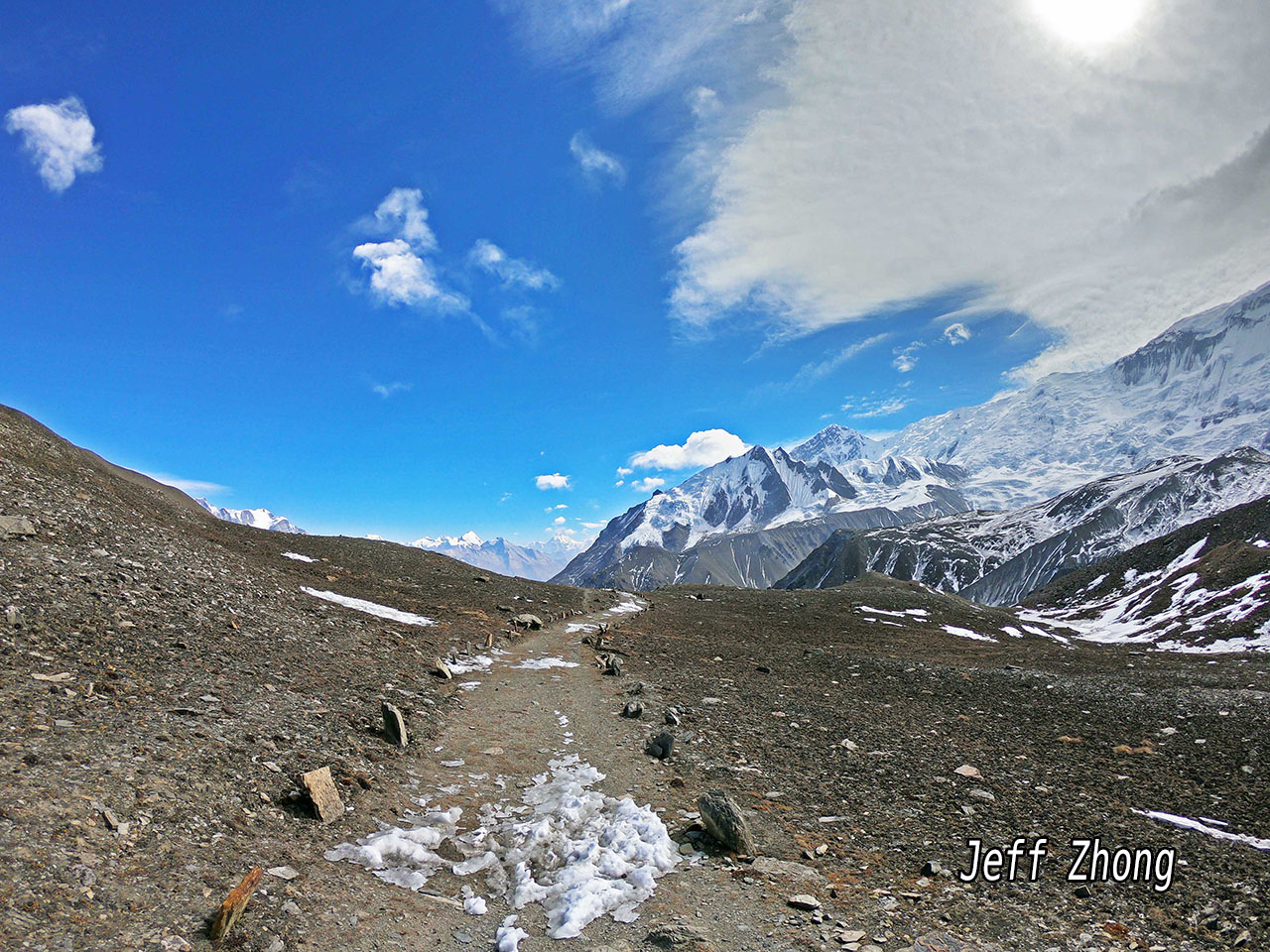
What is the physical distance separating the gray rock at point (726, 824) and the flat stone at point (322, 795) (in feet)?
19.4

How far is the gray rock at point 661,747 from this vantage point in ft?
42.0

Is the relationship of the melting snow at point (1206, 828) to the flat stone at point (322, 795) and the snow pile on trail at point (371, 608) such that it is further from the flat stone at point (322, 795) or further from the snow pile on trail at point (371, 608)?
the snow pile on trail at point (371, 608)

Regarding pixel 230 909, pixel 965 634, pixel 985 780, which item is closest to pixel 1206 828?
pixel 985 780

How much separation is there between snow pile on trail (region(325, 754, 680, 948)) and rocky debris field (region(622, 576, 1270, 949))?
69.5 inches

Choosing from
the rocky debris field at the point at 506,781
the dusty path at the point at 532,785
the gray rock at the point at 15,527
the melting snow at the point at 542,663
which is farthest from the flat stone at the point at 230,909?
the melting snow at the point at 542,663

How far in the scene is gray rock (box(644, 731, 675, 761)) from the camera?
42.0ft

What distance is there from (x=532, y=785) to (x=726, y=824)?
4195mm

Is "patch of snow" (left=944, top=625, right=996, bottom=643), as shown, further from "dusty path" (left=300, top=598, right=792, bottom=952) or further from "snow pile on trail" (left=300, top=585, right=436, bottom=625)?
"snow pile on trail" (left=300, top=585, right=436, bottom=625)

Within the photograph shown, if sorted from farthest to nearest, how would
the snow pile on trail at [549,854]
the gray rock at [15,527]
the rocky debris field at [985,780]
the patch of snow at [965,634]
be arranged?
1. the patch of snow at [965,634]
2. the gray rock at [15,527]
3. the snow pile on trail at [549,854]
4. the rocky debris field at [985,780]

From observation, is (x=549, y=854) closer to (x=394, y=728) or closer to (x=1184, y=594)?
(x=394, y=728)

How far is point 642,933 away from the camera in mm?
6719

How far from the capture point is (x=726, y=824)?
28.8ft

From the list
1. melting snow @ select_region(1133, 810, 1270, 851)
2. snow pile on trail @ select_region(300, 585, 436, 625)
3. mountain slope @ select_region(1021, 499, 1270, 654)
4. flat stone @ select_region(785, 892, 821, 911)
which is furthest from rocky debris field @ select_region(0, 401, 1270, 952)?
mountain slope @ select_region(1021, 499, 1270, 654)

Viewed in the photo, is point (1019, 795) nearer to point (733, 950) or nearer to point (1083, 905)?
point (1083, 905)
